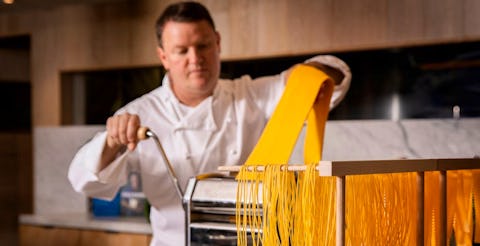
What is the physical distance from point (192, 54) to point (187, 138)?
0.77 ft

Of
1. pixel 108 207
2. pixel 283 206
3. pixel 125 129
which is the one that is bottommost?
pixel 108 207

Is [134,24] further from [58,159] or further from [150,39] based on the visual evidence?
[58,159]

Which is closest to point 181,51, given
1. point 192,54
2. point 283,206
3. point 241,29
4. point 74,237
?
point 192,54

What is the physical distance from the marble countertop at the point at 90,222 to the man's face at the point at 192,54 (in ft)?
4.54

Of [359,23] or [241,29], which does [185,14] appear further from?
[241,29]

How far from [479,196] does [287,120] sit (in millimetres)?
418

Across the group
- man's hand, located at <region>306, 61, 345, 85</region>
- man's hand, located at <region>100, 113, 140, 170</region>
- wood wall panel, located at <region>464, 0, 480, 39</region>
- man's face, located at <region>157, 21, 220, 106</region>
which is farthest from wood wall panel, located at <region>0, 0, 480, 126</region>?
man's hand, located at <region>100, 113, 140, 170</region>

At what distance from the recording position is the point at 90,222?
3.30m

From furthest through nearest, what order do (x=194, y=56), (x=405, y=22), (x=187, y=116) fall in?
1. (x=405, y=22)
2. (x=187, y=116)
3. (x=194, y=56)

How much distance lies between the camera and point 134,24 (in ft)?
A: 11.2

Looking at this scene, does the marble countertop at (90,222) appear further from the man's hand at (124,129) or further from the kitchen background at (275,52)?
the man's hand at (124,129)

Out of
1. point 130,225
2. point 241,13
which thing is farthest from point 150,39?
point 130,225

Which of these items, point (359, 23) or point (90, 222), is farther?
point (90, 222)

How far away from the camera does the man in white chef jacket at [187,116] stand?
5.79 feet
